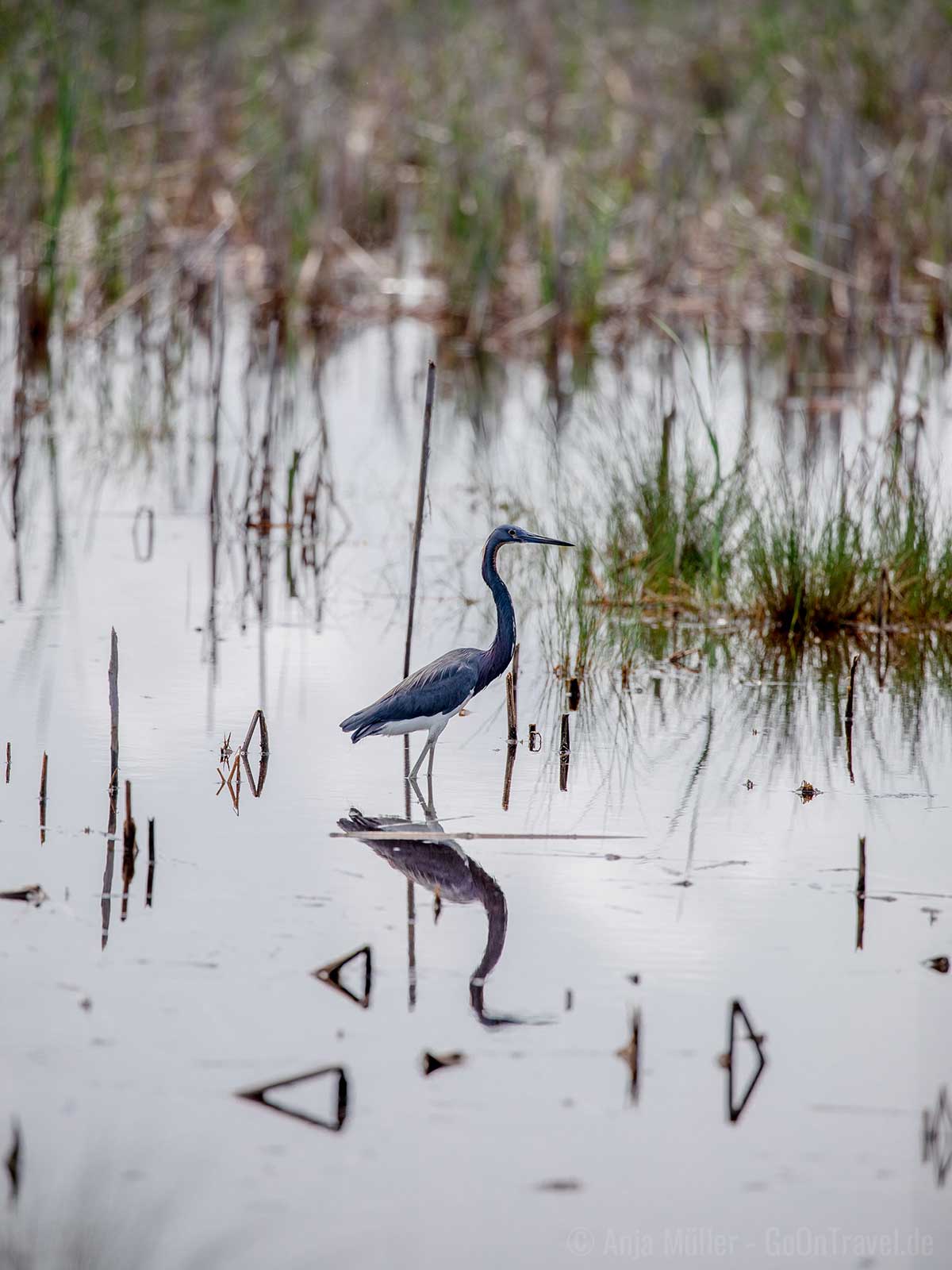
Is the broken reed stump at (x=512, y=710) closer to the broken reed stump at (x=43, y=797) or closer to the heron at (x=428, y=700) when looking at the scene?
the heron at (x=428, y=700)

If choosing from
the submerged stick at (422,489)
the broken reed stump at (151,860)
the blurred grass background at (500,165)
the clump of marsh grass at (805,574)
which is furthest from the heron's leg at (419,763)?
the blurred grass background at (500,165)

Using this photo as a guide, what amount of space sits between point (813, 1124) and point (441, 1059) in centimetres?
60

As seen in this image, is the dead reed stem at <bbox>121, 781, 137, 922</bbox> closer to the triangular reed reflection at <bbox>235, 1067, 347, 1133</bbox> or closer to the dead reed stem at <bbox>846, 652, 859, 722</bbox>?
the triangular reed reflection at <bbox>235, 1067, 347, 1133</bbox>

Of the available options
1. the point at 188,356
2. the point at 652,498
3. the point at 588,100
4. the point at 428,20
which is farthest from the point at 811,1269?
the point at 428,20

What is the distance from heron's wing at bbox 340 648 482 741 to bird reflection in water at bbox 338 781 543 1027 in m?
0.26

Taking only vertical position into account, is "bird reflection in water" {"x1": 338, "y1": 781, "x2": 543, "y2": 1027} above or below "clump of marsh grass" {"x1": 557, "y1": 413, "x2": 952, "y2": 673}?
below

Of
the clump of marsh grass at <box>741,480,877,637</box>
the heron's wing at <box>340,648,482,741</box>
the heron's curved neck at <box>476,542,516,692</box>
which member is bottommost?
the heron's wing at <box>340,648,482,741</box>

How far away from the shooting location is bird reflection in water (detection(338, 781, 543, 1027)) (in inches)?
138

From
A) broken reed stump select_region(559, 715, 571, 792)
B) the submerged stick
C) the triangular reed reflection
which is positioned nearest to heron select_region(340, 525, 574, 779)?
broken reed stump select_region(559, 715, 571, 792)

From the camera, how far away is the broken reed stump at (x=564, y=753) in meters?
4.52

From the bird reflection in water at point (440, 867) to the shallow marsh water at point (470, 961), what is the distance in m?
0.01

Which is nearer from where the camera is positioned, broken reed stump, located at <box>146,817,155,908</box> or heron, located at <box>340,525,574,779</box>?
broken reed stump, located at <box>146,817,155,908</box>

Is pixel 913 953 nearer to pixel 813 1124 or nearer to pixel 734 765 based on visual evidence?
pixel 813 1124

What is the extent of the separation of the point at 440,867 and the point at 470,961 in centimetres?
52
